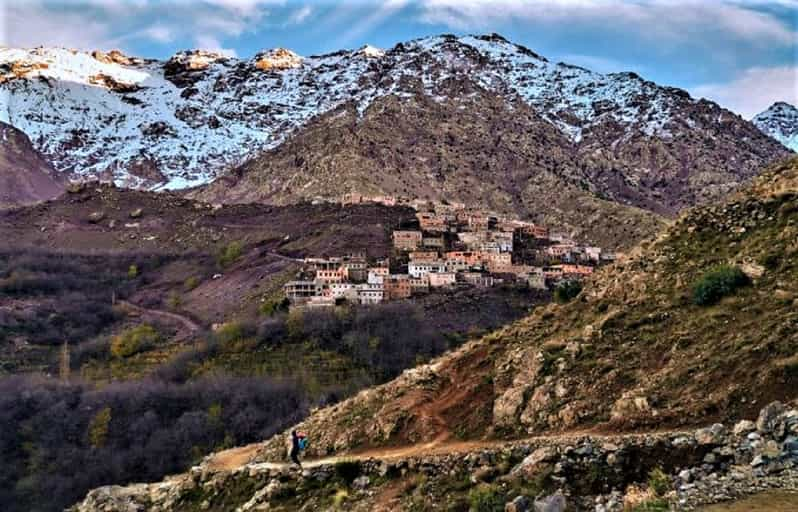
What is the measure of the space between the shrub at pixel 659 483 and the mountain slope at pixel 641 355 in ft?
4.63

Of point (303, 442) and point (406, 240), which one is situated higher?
point (406, 240)

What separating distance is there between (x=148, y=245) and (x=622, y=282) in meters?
91.0

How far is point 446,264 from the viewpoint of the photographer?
72375 mm

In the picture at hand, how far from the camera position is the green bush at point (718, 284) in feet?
36.9

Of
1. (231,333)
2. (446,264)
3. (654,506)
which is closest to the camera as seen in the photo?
(654,506)

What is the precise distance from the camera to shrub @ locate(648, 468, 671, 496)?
7.55m

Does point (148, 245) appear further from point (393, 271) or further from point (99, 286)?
point (393, 271)

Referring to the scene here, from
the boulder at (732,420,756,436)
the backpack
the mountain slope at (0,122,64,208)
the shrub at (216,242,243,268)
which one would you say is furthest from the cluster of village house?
the mountain slope at (0,122,64,208)

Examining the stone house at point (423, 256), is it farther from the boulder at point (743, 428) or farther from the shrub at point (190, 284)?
the boulder at point (743, 428)

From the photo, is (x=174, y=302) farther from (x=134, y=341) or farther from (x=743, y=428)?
(x=743, y=428)

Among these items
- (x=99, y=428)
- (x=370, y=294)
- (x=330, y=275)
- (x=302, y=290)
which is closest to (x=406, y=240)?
(x=330, y=275)

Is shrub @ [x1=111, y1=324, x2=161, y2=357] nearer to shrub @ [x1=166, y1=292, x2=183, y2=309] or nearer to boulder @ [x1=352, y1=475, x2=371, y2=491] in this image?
shrub @ [x1=166, y1=292, x2=183, y2=309]

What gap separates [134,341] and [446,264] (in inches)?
1093

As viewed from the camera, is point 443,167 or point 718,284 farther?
point 443,167
